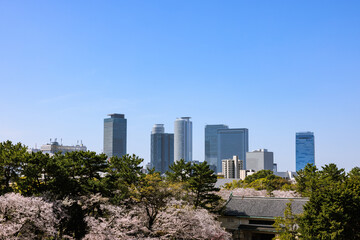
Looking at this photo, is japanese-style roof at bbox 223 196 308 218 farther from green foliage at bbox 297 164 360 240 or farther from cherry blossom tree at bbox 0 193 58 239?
cherry blossom tree at bbox 0 193 58 239

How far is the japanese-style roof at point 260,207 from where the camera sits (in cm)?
5478

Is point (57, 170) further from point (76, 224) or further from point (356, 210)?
point (356, 210)

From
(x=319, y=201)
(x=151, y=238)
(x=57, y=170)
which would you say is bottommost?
(x=151, y=238)

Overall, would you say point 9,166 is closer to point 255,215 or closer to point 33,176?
point 33,176

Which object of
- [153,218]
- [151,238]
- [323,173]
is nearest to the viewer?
[151,238]

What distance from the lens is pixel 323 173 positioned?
65.8m

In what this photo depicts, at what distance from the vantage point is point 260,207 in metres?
56.7

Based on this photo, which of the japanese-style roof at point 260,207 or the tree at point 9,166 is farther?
the japanese-style roof at point 260,207

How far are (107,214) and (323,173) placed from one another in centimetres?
3993

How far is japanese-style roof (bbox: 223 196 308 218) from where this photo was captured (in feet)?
180

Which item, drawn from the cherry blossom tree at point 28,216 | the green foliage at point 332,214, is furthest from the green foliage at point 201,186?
the cherry blossom tree at point 28,216

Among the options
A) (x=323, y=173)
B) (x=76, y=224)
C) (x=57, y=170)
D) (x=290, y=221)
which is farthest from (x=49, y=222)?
(x=323, y=173)

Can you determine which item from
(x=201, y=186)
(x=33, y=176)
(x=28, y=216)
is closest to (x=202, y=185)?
(x=201, y=186)

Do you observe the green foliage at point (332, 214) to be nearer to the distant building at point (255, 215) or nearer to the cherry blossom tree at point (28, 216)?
the distant building at point (255, 215)
